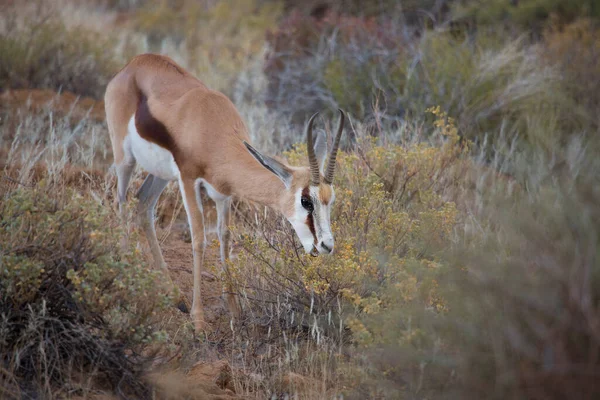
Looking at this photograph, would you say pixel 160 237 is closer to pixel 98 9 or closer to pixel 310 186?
pixel 310 186

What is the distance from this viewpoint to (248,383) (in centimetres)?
485

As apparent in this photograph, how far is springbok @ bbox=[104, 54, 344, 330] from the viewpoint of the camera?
5055 millimetres

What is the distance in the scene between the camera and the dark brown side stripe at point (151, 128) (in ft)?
19.6

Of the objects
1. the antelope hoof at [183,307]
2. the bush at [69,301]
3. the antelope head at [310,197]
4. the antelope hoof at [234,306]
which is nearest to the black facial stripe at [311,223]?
the antelope head at [310,197]

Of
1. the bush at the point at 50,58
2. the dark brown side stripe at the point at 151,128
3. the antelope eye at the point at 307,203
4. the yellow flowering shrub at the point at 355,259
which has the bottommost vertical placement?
the bush at the point at 50,58

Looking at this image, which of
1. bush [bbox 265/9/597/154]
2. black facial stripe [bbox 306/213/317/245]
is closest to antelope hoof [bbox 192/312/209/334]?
black facial stripe [bbox 306/213/317/245]

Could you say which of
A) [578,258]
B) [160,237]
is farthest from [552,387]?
[160,237]

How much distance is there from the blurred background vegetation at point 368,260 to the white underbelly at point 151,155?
385mm

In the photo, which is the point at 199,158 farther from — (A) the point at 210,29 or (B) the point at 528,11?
(A) the point at 210,29

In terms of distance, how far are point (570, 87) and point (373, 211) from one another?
615 centimetres

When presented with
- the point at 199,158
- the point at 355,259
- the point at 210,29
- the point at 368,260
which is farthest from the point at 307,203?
the point at 210,29

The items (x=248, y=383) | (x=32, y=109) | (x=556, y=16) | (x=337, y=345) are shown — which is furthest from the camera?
(x=556, y=16)

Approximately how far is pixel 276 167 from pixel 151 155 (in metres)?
1.41

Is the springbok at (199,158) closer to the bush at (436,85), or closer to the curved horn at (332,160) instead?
the curved horn at (332,160)
